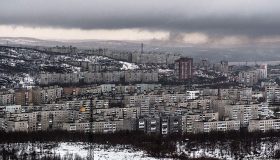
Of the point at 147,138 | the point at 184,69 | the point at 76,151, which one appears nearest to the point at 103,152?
the point at 76,151

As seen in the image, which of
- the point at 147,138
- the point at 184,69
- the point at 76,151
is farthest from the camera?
the point at 184,69

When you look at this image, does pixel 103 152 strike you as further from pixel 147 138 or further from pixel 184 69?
pixel 184 69

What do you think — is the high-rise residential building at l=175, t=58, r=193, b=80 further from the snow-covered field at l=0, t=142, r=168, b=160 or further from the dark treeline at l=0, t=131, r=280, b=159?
the snow-covered field at l=0, t=142, r=168, b=160

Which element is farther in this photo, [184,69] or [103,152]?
[184,69]

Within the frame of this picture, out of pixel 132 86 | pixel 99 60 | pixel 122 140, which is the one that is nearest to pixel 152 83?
pixel 132 86

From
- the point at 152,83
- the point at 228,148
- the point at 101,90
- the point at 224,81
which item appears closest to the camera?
the point at 228,148

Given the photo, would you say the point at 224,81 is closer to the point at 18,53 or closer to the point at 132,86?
the point at 132,86

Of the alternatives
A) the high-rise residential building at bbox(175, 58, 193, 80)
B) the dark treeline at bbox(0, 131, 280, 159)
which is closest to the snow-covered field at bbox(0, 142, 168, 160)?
the dark treeline at bbox(0, 131, 280, 159)

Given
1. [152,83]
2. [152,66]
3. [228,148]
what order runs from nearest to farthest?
[228,148] → [152,83] → [152,66]
